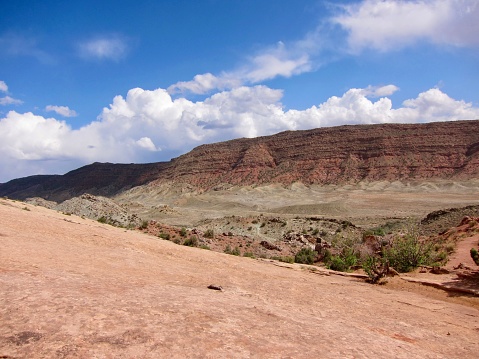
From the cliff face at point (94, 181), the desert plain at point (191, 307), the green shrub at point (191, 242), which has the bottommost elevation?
the green shrub at point (191, 242)

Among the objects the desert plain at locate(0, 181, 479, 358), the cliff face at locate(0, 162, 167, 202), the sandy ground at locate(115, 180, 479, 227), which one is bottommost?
the desert plain at locate(0, 181, 479, 358)

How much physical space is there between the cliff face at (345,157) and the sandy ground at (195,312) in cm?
8351

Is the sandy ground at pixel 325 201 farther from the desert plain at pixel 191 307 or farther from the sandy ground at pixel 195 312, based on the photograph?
the sandy ground at pixel 195 312

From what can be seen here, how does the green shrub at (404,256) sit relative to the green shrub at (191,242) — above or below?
above

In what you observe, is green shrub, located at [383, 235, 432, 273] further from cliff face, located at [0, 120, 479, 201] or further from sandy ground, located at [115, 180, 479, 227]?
cliff face, located at [0, 120, 479, 201]

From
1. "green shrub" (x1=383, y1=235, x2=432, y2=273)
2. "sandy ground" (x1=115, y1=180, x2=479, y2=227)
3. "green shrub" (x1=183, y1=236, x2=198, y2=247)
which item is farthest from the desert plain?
"sandy ground" (x1=115, y1=180, x2=479, y2=227)

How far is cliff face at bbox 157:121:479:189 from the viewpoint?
8744cm

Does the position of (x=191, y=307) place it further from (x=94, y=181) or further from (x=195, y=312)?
(x=94, y=181)

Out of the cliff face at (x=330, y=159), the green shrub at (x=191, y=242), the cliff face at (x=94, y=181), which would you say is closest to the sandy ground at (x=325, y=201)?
Answer: the cliff face at (x=330, y=159)

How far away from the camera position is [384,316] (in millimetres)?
7746

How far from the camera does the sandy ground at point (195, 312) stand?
4.80 metres

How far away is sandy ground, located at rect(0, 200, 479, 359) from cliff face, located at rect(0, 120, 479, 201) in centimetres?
8332

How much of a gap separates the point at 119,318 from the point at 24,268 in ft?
11.2

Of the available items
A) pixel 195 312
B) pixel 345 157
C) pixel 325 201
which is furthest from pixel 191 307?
pixel 345 157
